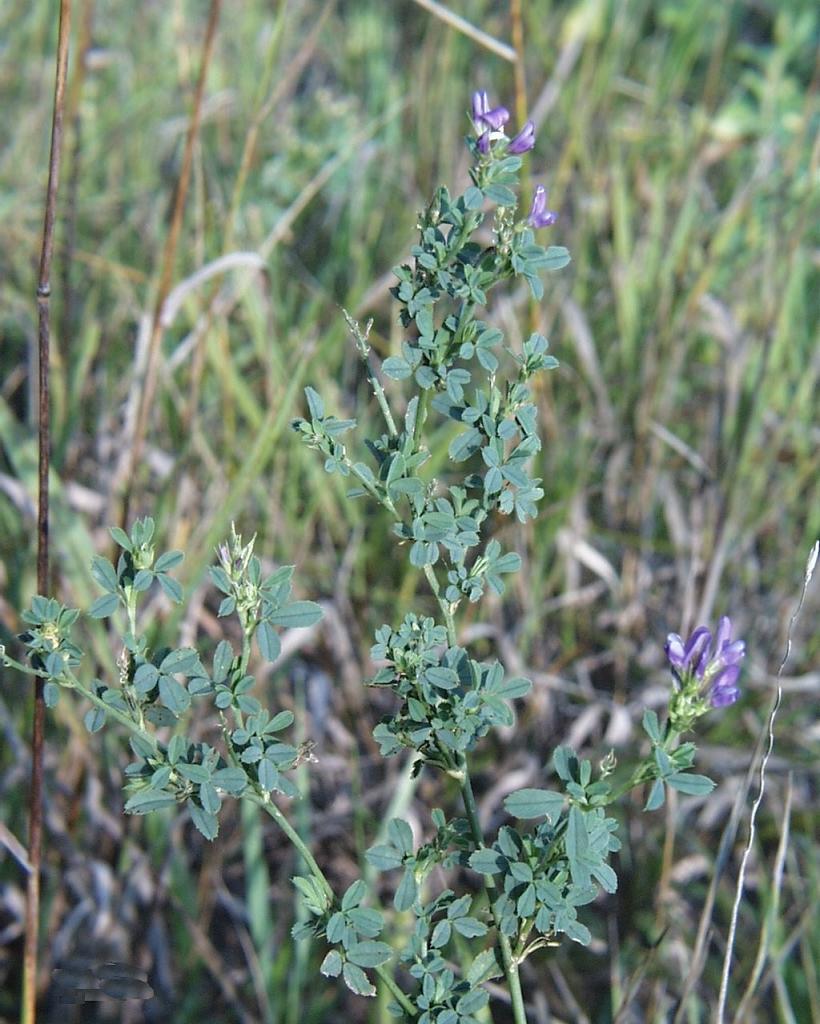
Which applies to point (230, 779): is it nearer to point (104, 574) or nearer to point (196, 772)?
point (196, 772)

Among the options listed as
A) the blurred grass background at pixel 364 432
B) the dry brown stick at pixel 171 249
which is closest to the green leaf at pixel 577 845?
the blurred grass background at pixel 364 432

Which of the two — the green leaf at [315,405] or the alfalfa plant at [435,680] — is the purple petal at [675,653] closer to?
the alfalfa plant at [435,680]

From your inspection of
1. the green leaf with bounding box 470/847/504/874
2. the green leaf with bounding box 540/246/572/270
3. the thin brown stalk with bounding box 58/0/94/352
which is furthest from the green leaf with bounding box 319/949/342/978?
the thin brown stalk with bounding box 58/0/94/352

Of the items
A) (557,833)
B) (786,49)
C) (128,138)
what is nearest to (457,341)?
(557,833)

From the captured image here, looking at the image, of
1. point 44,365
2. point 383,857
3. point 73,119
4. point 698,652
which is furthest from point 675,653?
point 73,119

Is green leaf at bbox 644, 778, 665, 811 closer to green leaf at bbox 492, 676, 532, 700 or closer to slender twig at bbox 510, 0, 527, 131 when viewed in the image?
green leaf at bbox 492, 676, 532, 700

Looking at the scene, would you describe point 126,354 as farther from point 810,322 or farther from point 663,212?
point 810,322
